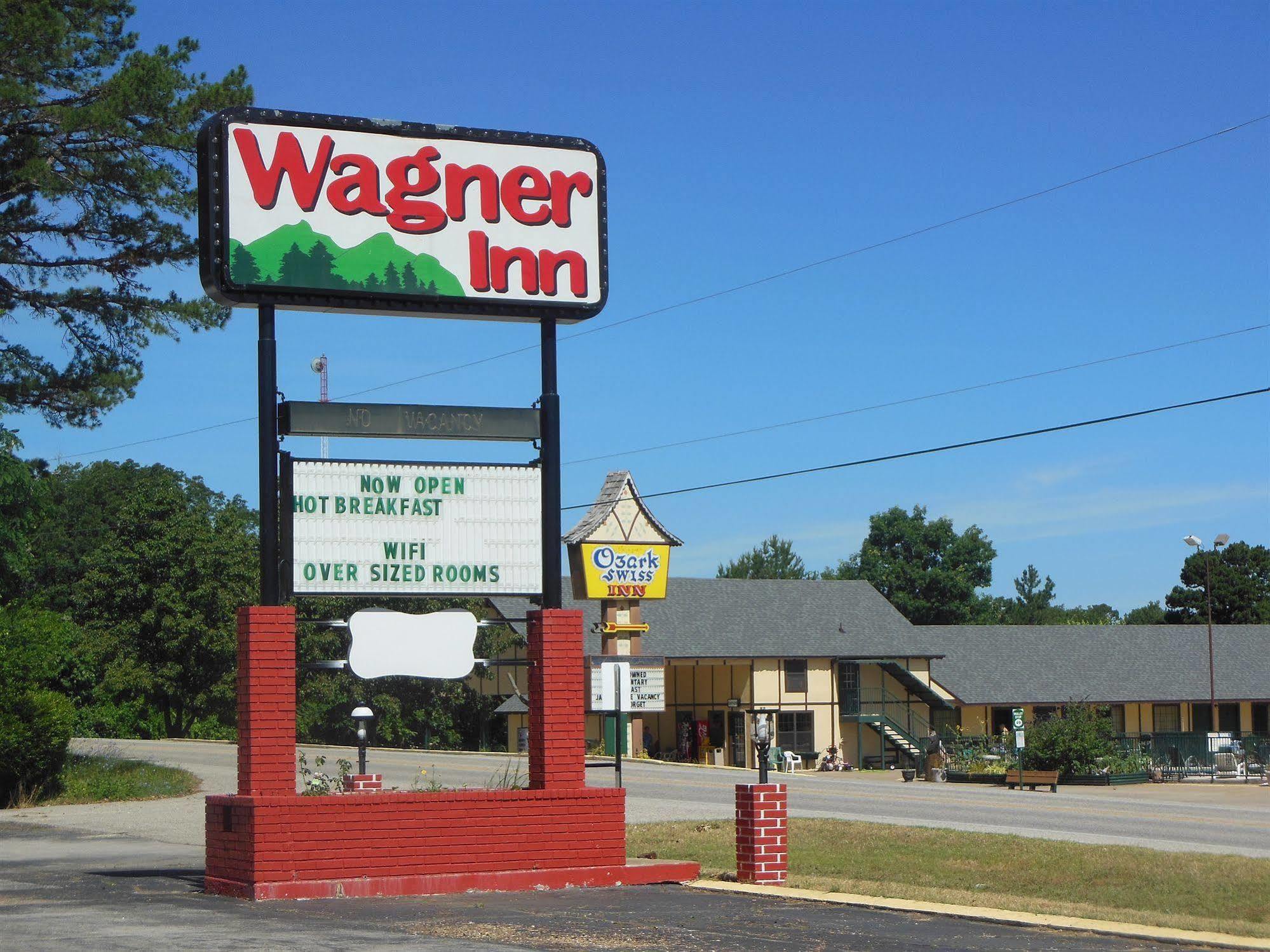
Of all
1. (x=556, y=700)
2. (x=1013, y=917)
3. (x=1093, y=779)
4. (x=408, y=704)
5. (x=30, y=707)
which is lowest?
(x=1093, y=779)

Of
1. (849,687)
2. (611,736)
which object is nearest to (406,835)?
(611,736)

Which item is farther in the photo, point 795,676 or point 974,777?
point 795,676

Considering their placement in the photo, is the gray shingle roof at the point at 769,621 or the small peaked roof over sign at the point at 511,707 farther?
the gray shingle roof at the point at 769,621

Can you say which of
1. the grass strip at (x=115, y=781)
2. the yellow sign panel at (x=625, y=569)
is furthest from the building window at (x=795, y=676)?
the grass strip at (x=115, y=781)

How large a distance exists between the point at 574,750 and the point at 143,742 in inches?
1722

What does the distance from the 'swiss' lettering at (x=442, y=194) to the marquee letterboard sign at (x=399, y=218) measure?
1 cm

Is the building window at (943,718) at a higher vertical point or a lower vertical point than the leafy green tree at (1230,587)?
lower

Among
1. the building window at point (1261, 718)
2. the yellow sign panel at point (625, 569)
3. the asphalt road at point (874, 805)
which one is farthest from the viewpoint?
the building window at point (1261, 718)

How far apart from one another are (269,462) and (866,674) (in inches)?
1944

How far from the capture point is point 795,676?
198 feet

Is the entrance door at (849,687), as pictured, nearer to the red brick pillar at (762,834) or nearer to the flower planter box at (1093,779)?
the flower planter box at (1093,779)

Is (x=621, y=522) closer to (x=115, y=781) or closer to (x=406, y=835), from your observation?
(x=115, y=781)

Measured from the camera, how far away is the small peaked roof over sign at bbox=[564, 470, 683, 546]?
5006 cm

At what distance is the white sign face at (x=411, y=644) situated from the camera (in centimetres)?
1559
